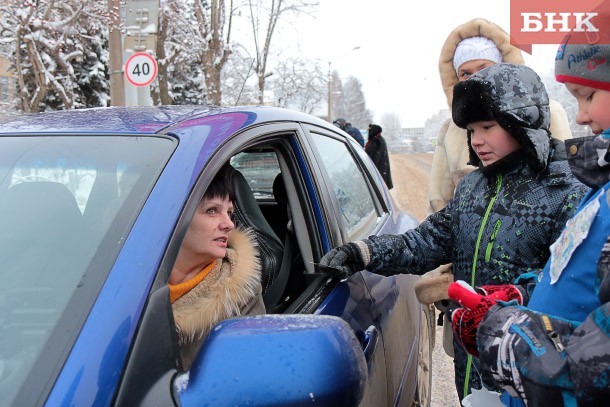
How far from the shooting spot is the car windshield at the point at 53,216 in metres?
1.10

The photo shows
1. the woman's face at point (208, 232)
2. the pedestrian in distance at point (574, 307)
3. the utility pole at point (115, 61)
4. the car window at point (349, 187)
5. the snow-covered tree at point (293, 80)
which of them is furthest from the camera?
the snow-covered tree at point (293, 80)

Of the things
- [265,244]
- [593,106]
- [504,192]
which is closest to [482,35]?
[504,192]

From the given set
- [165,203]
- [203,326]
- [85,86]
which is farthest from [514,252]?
[85,86]

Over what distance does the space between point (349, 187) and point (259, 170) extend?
2.96 feet

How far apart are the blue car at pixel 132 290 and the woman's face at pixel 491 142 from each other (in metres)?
0.67

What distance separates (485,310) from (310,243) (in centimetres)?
88

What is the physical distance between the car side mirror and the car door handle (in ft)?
2.10

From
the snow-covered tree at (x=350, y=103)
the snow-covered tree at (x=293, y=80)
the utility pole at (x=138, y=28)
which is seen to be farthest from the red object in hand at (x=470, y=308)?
the snow-covered tree at (x=350, y=103)

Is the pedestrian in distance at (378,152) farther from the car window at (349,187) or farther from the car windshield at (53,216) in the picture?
the car windshield at (53,216)

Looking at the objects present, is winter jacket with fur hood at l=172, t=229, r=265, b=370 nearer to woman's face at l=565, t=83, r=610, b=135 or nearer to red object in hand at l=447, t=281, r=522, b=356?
red object in hand at l=447, t=281, r=522, b=356

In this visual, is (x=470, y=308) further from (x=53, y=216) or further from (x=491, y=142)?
(x=53, y=216)

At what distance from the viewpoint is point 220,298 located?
60.1 inches

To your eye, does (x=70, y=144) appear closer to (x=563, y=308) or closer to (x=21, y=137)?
(x=21, y=137)

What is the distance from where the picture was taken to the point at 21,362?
104cm
